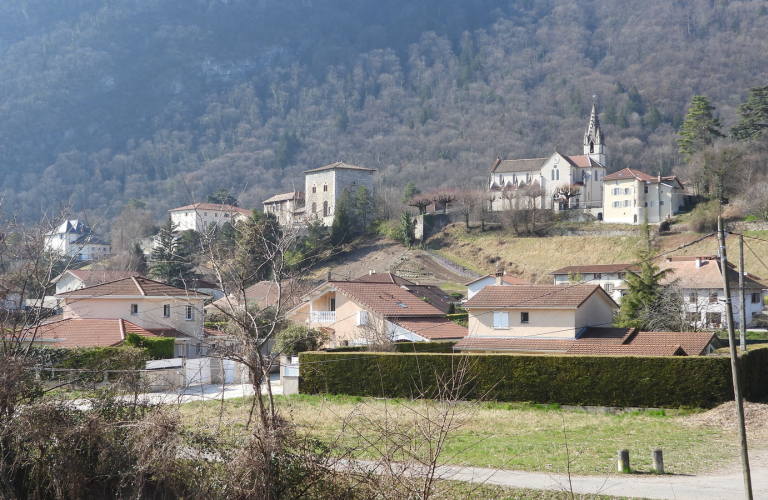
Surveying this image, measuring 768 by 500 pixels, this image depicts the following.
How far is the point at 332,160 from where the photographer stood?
188625 millimetres

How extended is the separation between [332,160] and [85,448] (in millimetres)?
179251

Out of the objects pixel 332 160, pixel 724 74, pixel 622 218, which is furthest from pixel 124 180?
pixel 724 74

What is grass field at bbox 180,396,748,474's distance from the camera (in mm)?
14672

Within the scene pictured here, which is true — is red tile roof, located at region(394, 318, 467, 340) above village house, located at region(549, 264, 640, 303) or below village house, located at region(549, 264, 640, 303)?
below

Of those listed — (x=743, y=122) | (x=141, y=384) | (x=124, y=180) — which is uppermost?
(x=124, y=180)

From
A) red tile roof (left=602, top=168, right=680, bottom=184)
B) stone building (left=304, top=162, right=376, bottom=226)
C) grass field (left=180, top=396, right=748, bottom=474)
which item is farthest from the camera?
stone building (left=304, top=162, right=376, bottom=226)

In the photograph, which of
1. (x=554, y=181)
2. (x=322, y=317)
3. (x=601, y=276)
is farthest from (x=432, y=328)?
(x=554, y=181)

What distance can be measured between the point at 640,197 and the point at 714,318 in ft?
110

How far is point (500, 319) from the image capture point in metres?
31.3

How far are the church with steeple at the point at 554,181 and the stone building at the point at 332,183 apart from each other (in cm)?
1712

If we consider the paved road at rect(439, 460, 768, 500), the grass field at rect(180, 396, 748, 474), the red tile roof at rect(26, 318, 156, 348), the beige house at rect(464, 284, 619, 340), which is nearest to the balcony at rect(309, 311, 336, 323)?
the beige house at rect(464, 284, 619, 340)

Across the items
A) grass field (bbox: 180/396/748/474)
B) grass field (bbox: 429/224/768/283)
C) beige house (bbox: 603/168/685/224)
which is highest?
beige house (bbox: 603/168/685/224)

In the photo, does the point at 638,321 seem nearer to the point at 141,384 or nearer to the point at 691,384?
the point at 691,384

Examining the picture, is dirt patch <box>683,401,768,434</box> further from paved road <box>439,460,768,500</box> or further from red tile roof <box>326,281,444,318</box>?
red tile roof <box>326,281,444,318</box>
